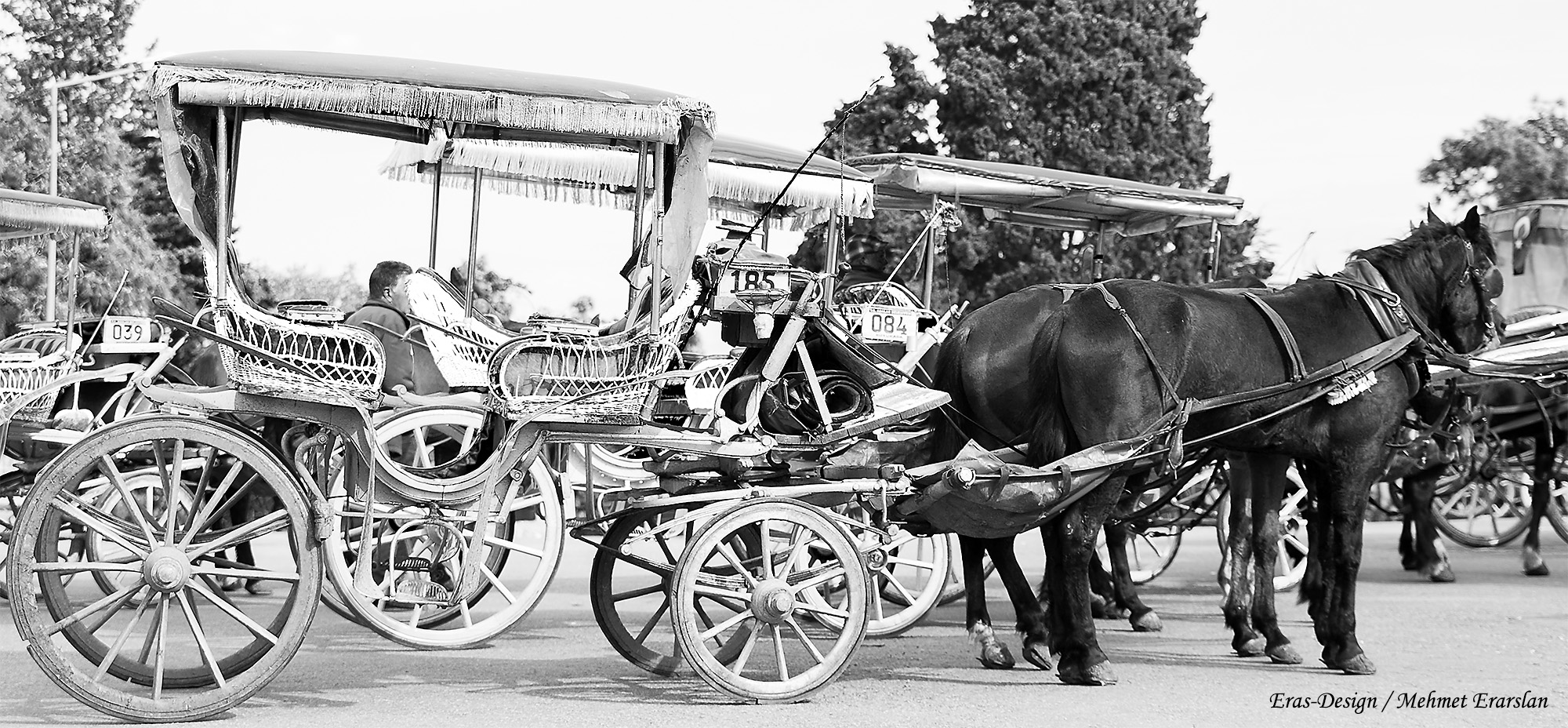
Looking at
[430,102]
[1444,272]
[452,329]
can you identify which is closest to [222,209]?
[430,102]

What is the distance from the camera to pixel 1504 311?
43.8 feet

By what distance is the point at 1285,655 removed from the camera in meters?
7.41

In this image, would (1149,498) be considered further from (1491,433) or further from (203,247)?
Answer: (203,247)

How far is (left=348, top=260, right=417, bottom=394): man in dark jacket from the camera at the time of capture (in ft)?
26.7

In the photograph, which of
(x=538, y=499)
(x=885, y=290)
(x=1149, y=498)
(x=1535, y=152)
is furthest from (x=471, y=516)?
(x=1535, y=152)

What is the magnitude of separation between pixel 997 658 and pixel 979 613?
10.4 inches

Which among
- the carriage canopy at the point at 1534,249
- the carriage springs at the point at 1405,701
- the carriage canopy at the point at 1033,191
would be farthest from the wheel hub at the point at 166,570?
the carriage canopy at the point at 1534,249

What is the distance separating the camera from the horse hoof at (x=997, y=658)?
23.7 ft

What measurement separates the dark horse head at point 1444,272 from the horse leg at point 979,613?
2.53 m

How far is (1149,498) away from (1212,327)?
437 centimetres

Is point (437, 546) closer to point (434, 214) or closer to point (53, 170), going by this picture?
point (434, 214)

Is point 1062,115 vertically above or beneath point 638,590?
above

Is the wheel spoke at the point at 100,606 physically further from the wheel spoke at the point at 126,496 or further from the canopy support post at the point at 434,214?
the canopy support post at the point at 434,214

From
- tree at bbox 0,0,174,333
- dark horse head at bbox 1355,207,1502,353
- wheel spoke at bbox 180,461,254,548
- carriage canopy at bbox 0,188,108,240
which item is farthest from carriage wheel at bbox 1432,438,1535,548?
tree at bbox 0,0,174,333
